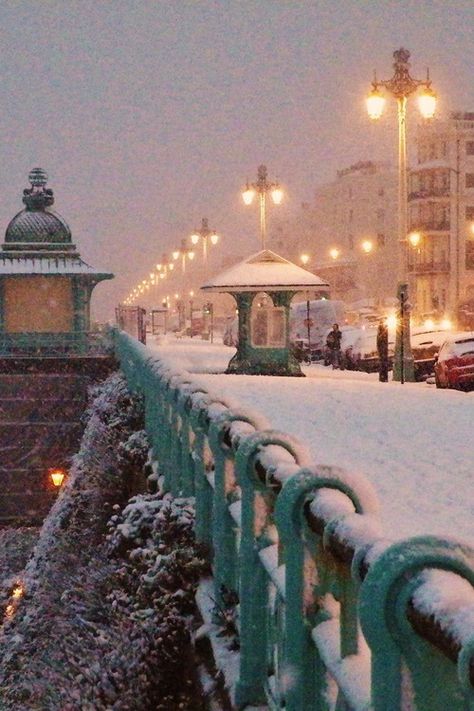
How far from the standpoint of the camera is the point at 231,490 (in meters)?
6.02

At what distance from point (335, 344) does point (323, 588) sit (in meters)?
33.9

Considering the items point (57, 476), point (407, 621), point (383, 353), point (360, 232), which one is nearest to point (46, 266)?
point (57, 476)

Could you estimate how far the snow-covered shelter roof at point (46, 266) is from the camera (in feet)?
141

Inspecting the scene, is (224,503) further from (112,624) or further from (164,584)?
(112,624)

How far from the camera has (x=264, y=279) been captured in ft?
89.3

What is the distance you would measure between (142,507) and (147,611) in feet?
7.25

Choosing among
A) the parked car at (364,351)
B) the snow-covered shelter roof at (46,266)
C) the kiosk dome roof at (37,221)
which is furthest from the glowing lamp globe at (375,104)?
the kiosk dome roof at (37,221)

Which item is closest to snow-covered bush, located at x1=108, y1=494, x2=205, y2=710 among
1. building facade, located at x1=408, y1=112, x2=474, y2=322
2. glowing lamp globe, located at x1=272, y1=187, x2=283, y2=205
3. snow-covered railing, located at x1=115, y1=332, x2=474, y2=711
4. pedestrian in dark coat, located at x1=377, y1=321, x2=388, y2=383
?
snow-covered railing, located at x1=115, y1=332, x2=474, y2=711

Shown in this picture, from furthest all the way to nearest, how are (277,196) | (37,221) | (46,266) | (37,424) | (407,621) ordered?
(37,221)
(46,266)
(277,196)
(37,424)
(407,621)

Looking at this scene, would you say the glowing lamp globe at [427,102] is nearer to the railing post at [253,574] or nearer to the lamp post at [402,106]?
the lamp post at [402,106]

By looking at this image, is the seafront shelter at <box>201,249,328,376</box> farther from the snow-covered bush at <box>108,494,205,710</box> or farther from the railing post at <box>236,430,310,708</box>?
the railing post at <box>236,430,310,708</box>

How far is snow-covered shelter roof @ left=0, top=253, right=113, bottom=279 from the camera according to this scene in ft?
141

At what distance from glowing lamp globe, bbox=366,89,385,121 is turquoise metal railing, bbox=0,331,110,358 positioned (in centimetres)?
1722

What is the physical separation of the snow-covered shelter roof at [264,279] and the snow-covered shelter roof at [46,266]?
1649 cm
